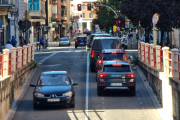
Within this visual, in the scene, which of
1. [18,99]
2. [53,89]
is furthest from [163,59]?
[18,99]

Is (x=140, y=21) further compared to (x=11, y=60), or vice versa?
(x=140, y=21)

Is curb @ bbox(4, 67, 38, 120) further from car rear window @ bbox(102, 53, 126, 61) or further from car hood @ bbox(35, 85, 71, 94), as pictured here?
car rear window @ bbox(102, 53, 126, 61)

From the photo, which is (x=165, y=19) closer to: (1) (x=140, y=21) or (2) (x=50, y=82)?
(1) (x=140, y=21)

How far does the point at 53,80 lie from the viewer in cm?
1566

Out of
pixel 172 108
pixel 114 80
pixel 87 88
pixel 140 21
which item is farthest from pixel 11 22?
pixel 172 108

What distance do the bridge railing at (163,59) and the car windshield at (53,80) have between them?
383cm

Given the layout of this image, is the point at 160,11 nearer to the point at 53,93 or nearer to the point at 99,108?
the point at 99,108

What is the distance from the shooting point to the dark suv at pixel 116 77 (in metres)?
17.1

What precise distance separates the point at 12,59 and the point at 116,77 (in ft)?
15.9

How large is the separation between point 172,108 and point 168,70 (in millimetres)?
2400

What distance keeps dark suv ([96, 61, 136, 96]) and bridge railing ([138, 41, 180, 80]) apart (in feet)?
4.77

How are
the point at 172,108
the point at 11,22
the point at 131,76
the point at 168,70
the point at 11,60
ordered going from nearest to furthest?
the point at 172,108 < the point at 168,70 < the point at 131,76 < the point at 11,60 < the point at 11,22

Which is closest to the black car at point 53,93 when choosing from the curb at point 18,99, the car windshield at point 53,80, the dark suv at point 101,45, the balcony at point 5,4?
the car windshield at point 53,80

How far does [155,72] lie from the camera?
18.0 metres
